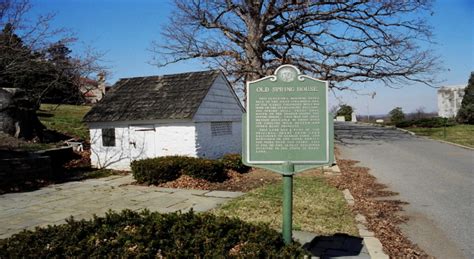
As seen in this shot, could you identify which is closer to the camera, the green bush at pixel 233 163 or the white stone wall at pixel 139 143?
the green bush at pixel 233 163

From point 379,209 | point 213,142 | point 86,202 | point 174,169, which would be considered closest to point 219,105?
point 213,142

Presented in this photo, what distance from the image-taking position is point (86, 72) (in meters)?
16.0

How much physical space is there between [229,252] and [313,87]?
2228 millimetres

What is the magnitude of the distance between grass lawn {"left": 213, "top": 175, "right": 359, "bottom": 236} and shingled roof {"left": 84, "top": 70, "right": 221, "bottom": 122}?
240 inches

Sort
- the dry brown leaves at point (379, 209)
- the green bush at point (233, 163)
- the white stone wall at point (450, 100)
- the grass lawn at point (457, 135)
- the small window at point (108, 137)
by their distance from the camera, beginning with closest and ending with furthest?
the dry brown leaves at point (379, 209) < the green bush at point (233, 163) < the small window at point (108, 137) < the grass lawn at point (457, 135) < the white stone wall at point (450, 100)

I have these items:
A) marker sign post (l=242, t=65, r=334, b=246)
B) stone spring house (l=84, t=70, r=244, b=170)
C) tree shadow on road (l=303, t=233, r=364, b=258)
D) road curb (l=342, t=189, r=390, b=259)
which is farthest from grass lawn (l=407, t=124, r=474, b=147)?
marker sign post (l=242, t=65, r=334, b=246)

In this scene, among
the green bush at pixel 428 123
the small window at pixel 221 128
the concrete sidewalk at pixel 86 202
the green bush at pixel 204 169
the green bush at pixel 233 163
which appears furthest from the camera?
the green bush at pixel 428 123

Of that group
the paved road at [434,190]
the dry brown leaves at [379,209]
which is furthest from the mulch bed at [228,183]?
the paved road at [434,190]

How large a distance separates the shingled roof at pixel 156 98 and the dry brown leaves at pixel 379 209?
20.4 feet

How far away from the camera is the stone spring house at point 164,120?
15031 mm

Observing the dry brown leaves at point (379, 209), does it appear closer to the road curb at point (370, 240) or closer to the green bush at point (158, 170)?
the road curb at point (370, 240)

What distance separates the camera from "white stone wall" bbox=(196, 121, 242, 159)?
1513 cm

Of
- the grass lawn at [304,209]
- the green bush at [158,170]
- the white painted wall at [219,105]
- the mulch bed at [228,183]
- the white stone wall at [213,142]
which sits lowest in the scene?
the mulch bed at [228,183]

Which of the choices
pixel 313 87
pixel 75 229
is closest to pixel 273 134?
pixel 313 87
